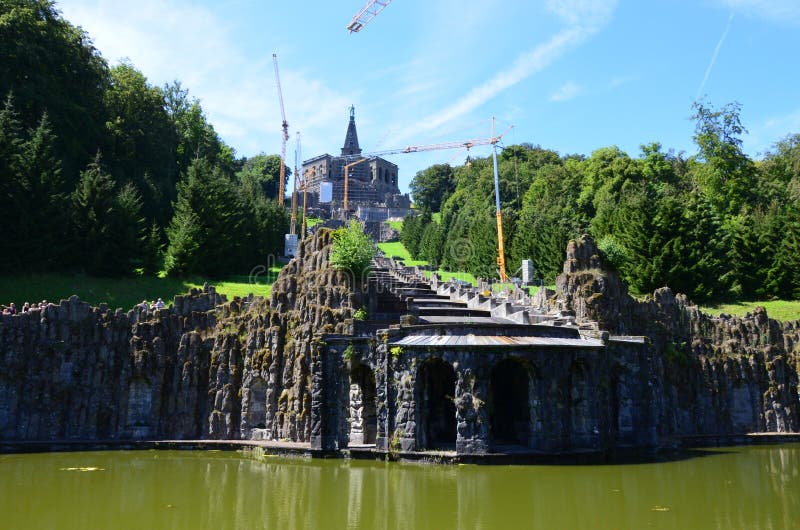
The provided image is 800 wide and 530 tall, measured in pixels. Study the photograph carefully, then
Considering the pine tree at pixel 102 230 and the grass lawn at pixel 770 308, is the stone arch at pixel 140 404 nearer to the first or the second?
the pine tree at pixel 102 230

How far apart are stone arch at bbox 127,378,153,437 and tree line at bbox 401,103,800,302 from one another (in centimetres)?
2381

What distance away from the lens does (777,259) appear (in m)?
45.7

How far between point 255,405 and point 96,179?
871 inches

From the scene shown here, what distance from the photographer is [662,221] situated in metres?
45.3

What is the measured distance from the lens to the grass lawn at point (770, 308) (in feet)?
134

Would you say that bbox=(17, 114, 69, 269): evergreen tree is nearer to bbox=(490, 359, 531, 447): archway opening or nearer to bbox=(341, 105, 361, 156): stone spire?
bbox=(490, 359, 531, 447): archway opening

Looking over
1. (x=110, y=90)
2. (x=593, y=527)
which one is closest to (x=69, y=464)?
(x=593, y=527)

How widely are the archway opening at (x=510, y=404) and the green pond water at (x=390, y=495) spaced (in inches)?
166

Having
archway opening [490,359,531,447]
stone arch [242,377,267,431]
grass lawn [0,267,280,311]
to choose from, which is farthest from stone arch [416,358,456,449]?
grass lawn [0,267,280,311]

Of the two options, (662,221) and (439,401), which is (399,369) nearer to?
(439,401)

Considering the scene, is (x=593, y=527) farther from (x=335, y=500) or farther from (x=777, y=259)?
(x=777, y=259)

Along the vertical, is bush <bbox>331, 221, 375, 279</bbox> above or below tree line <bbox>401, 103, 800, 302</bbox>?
below

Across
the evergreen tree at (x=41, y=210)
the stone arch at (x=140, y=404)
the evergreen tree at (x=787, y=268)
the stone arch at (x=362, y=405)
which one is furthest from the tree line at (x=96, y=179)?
the evergreen tree at (x=787, y=268)

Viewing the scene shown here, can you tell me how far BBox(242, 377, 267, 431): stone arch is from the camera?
2969 cm
